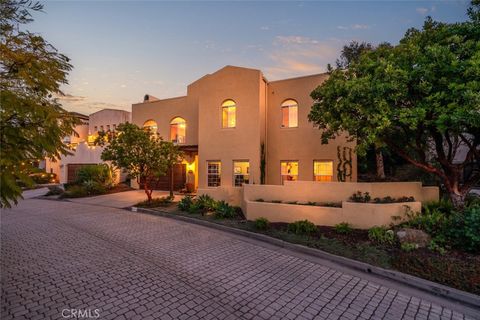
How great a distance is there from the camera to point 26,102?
11.7ft

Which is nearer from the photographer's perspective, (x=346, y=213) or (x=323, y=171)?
(x=346, y=213)

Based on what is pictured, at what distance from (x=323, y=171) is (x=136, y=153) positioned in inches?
436

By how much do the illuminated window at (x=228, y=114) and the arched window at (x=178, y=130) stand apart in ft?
15.0

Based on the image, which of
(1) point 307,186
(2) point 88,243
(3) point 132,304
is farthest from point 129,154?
(3) point 132,304

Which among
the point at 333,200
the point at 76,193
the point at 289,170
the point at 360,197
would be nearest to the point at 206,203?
the point at 333,200

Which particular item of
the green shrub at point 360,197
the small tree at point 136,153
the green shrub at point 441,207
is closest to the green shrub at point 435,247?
the green shrub at point 441,207

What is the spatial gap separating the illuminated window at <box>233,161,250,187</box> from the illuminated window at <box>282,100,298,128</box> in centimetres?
364

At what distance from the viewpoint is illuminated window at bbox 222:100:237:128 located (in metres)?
16.5

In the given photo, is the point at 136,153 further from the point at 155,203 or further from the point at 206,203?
the point at 206,203

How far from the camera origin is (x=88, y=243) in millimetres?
8070

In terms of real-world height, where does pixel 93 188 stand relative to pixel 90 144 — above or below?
below

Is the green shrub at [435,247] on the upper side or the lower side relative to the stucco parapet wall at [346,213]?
lower

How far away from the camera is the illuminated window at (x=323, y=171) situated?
1511cm

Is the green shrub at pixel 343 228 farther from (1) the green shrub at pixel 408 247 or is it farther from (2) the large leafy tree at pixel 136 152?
(2) the large leafy tree at pixel 136 152
